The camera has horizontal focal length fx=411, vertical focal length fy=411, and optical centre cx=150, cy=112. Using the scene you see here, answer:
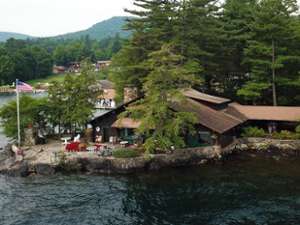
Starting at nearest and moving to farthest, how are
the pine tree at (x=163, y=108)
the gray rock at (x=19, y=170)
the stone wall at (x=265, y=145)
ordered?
the gray rock at (x=19, y=170) → the pine tree at (x=163, y=108) → the stone wall at (x=265, y=145)

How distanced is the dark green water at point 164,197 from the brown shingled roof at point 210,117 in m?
4.24

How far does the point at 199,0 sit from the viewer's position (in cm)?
4794

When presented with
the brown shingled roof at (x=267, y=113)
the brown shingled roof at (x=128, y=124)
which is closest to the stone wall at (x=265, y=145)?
the brown shingled roof at (x=267, y=113)

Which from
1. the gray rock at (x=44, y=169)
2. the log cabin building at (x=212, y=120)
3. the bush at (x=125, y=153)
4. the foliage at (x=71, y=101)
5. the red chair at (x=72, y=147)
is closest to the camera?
the gray rock at (x=44, y=169)

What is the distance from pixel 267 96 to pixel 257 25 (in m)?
9.22

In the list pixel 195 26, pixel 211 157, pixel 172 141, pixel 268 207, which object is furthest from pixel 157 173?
pixel 195 26

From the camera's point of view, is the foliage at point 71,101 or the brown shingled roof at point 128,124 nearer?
the brown shingled roof at point 128,124

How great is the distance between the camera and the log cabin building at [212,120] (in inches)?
1420

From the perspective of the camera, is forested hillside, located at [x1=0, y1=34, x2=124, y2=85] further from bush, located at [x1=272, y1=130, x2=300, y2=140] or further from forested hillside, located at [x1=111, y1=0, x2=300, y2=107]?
bush, located at [x1=272, y1=130, x2=300, y2=140]

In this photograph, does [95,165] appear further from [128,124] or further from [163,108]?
[163,108]

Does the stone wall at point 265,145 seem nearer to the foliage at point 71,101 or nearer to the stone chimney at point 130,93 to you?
the foliage at point 71,101

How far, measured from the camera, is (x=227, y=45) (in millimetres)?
51000

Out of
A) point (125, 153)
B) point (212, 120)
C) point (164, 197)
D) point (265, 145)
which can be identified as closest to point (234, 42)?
point (265, 145)

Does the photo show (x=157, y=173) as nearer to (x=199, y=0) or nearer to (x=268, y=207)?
(x=268, y=207)
